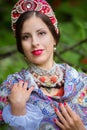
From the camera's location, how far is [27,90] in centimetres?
258

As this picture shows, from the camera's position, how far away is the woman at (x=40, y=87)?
2553 millimetres

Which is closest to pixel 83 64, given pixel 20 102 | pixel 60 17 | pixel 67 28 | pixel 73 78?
pixel 73 78

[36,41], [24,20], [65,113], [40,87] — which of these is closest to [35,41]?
[36,41]

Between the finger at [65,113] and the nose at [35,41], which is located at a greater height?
the nose at [35,41]

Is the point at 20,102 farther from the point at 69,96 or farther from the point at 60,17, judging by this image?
the point at 60,17

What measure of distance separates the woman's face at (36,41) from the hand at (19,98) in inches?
6.0

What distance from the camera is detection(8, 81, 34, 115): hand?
252cm

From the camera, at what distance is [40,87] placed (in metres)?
2.63

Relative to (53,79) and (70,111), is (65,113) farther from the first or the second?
(53,79)

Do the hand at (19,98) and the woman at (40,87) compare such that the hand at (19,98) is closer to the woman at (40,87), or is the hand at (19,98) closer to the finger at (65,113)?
the woman at (40,87)

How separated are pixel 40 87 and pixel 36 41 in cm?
23

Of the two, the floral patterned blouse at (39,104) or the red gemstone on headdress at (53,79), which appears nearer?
the floral patterned blouse at (39,104)

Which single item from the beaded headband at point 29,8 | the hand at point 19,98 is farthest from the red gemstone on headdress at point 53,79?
the beaded headband at point 29,8

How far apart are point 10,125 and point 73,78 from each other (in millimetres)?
428
